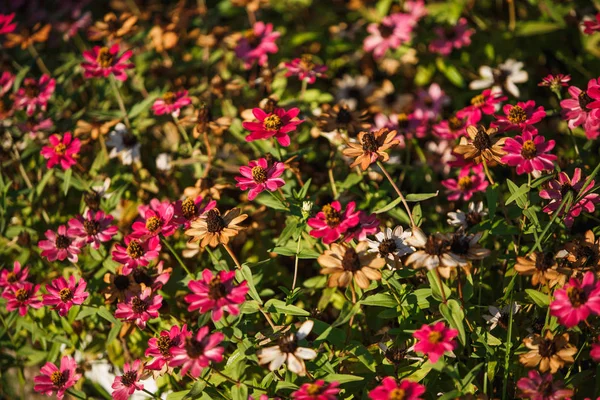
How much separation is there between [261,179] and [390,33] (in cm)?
189

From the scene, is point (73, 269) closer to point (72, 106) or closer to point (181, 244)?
point (181, 244)

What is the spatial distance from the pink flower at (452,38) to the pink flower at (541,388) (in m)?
2.22

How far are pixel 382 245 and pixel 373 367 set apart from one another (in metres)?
0.41

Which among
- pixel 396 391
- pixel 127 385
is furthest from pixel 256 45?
pixel 396 391

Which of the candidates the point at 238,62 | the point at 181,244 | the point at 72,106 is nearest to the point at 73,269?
the point at 181,244

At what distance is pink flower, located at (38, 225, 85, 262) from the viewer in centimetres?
236

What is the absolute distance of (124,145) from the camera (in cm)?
286

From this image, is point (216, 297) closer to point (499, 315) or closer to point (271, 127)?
point (271, 127)

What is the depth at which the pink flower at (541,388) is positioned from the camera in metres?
1.71

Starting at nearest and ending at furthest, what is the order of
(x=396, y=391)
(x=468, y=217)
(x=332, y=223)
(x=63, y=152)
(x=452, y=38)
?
(x=396, y=391)
(x=332, y=223)
(x=468, y=217)
(x=63, y=152)
(x=452, y=38)

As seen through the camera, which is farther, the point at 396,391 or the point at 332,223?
the point at 332,223

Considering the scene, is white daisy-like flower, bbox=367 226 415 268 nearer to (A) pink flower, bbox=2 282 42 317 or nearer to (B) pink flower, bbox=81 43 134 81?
(A) pink flower, bbox=2 282 42 317

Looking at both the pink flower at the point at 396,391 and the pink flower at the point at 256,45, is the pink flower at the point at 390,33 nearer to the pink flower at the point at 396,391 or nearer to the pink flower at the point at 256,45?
the pink flower at the point at 256,45

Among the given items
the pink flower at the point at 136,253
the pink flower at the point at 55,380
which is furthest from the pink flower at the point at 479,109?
the pink flower at the point at 55,380
